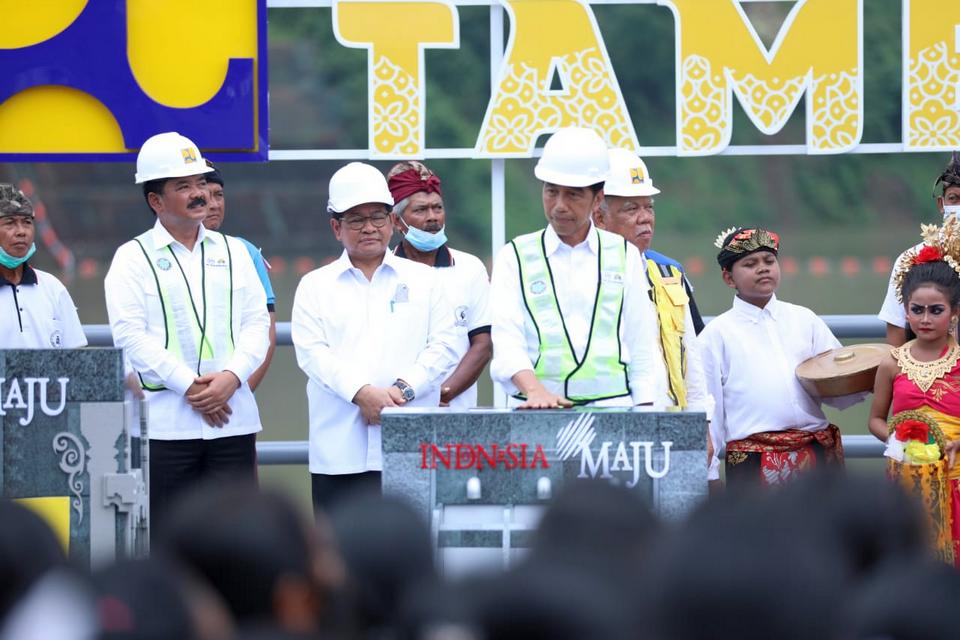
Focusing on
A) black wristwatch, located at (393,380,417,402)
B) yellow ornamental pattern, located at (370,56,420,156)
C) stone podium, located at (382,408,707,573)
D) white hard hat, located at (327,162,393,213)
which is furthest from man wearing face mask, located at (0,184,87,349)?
stone podium, located at (382,408,707,573)

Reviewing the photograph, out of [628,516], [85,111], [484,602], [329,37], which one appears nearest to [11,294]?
[85,111]

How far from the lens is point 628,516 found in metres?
2.12

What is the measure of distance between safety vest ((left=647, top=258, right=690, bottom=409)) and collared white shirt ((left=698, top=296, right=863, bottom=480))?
27cm

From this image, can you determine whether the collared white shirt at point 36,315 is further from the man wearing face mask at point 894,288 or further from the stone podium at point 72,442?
the man wearing face mask at point 894,288

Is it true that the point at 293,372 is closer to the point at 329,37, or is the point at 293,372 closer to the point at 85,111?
the point at 85,111

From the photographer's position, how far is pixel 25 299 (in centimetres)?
530

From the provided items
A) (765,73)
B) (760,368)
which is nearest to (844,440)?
(760,368)

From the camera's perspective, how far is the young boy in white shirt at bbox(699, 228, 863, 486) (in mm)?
5074

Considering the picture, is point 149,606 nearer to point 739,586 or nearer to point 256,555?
point 256,555

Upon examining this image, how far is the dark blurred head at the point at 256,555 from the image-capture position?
1.76 metres

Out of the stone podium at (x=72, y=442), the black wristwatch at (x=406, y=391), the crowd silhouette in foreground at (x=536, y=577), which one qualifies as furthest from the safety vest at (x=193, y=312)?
the crowd silhouette in foreground at (x=536, y=577)

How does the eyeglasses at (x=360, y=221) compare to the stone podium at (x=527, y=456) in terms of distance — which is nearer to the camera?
the stone podium at (x=527, y=456)

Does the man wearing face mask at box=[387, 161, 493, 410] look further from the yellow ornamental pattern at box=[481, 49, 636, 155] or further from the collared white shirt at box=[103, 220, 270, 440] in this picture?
the yellow ornamental pattern at box=[481, 49, 636, 155]

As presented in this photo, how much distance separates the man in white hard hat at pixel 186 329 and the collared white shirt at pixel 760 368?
1.58 m
